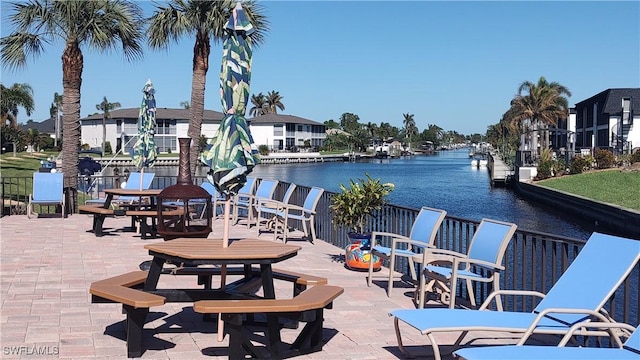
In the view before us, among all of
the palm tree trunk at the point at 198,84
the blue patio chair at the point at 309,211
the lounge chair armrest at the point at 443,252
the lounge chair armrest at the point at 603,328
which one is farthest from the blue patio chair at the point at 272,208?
the lounge chair armrest at the point at 603,328

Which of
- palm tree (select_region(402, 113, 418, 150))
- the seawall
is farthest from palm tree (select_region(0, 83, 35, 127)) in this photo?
palm tree (select_region(402, 113, 418, 150))

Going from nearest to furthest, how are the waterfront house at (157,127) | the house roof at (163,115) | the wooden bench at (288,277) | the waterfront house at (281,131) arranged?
1. the wooden bench at (288,277)
2. the waterfront house at (157,127)
3. the house roof at (163,115)
4. the waterfront house at (281,131)

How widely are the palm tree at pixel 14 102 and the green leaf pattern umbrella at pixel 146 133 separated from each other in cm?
4847

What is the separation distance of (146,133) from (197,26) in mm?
6003

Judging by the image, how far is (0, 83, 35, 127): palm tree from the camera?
57625 millimetres

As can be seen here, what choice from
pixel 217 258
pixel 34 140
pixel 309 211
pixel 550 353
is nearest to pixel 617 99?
pixel 309 211

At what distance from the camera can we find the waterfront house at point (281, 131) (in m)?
104

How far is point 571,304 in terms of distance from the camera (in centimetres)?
468

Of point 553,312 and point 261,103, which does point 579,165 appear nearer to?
point 553,312

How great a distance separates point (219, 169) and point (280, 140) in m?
100

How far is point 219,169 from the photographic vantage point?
5.64 m

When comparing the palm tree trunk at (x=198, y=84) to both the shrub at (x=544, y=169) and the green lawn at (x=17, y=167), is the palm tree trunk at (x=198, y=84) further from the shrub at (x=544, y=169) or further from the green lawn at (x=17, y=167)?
the shrub at (x=544, y=169)

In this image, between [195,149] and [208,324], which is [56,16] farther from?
[208,324]

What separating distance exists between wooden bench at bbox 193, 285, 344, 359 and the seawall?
68.2 feet
